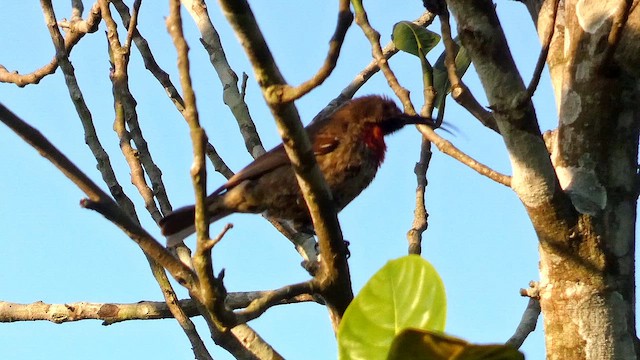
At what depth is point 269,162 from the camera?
4.21 metres

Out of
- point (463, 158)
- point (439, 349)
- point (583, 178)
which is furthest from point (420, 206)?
point (439, 349)

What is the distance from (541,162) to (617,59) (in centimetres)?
43

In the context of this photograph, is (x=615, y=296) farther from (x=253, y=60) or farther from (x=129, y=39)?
(x=129, y=39)

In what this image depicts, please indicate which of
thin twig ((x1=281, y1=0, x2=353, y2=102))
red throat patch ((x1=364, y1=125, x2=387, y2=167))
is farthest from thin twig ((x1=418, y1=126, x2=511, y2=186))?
red throat patch ((x1=364, y1=125, x2=387, y2=167))

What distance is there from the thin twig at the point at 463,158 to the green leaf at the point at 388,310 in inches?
48.6

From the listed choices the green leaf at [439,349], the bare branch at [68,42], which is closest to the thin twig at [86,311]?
the bare branch at [68,42]

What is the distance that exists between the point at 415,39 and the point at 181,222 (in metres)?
1.39

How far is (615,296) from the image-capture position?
2.57m

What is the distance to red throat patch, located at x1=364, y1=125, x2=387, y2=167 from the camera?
180 inches

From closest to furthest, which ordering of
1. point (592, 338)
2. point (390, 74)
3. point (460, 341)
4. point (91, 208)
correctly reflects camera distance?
point (460, 341)
point (91, 208)
point (592, 338)
point (390, 74)

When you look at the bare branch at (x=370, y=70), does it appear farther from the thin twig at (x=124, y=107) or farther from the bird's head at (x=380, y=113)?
the thin twig at (x=124, y=107)

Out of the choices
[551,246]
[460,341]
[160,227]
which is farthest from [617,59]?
[160,227]

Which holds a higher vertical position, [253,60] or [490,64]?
[490,64]

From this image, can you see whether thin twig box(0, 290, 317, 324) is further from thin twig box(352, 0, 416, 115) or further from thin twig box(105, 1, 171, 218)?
thin twig box(352, 0, 416, 115)
